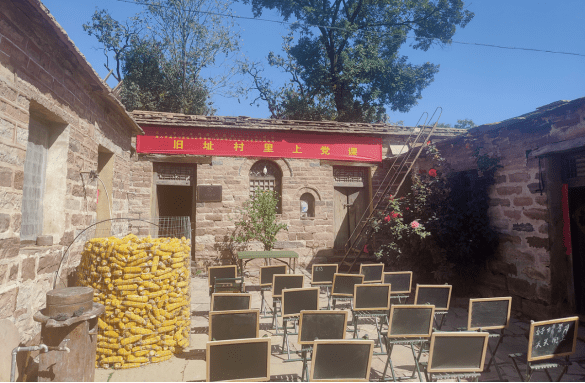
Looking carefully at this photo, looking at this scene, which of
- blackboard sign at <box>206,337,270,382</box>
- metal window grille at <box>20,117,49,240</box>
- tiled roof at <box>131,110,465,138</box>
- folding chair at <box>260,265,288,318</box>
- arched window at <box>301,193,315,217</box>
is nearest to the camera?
blackboard sign at <box>206,337,270,382</box>

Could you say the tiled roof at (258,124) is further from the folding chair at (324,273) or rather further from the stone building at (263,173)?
the folding chair at (324,273)

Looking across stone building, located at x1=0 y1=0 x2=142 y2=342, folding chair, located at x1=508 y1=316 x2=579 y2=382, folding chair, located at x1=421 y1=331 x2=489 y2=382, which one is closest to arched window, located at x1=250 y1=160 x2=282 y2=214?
stone building, located at x1=0 y1=0 x2=142 y2=342

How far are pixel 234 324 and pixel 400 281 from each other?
293 centimetres

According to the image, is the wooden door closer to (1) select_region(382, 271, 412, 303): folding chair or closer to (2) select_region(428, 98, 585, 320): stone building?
(2) select_region(428, 98, 585, 320): stone building

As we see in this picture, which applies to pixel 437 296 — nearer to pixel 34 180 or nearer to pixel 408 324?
pixel 408 324

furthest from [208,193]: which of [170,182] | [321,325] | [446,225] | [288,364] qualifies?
[321,325]

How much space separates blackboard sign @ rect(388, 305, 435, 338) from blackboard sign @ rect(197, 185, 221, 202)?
20.1 feet

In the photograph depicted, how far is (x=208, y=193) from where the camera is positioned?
28.8 feet

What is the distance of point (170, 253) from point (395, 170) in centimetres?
718

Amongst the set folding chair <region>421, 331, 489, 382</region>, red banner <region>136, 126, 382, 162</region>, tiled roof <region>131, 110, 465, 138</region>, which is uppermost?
tiled roof <region>131, 110, 465, 138</region>

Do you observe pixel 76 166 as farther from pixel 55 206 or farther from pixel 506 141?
pixel 506 141

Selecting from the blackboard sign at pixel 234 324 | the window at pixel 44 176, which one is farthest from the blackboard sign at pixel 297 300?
the window at pixel 44 176

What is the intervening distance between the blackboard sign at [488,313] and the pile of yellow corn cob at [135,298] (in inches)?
125

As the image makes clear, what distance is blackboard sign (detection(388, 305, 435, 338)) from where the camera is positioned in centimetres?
349
